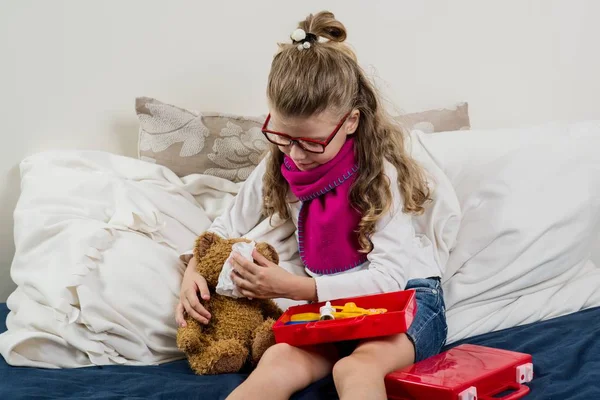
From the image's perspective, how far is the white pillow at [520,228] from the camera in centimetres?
159

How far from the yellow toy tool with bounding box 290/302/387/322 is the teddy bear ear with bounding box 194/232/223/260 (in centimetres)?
24

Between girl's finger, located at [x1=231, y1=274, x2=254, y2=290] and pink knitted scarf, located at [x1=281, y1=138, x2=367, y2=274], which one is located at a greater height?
Result: pink knitted scarf, located at [x1=281, y1=138, x2=367, y2=274]

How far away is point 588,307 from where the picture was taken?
5.43 ft

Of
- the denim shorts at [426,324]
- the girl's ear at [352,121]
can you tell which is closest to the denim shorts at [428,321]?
the denim shorts at [426,324]

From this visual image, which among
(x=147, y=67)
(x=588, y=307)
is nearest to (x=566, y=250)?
(x=588, y=307)

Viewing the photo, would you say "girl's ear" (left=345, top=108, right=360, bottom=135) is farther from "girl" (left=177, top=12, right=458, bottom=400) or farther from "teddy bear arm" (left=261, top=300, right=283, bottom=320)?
"teddy bear arm" (left=261, top=300, right=283, bottom=320)

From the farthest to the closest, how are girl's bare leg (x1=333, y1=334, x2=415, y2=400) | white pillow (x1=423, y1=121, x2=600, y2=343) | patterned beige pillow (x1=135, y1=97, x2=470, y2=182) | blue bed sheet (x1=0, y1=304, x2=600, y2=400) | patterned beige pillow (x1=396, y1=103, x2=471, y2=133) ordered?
patterned beige pillow (x1=396, y1=103, x2=471, y2=133) < patterned beige pillow (x1=135, y1=97, x2=470, y2=182) < white pillow (x1=423, y1=121, x2=600, y2=343) < blue bed sheet (x1=0, y1=304, x2=600, y2=400) < girl's bare leg (x1=333, y1=334, x2=415, y2=400)

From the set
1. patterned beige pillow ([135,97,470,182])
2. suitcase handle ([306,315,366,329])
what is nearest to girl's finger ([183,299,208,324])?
suitcase handle ([306,315,366,329])

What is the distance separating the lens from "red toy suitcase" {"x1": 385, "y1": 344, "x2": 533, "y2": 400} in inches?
45.2

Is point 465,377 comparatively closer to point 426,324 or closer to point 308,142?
point 426,324

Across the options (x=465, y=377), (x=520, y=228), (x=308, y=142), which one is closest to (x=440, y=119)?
(x=520, y=228)

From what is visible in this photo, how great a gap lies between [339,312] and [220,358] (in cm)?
23

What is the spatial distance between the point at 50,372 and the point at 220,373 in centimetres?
30

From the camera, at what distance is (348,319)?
1.25 m
